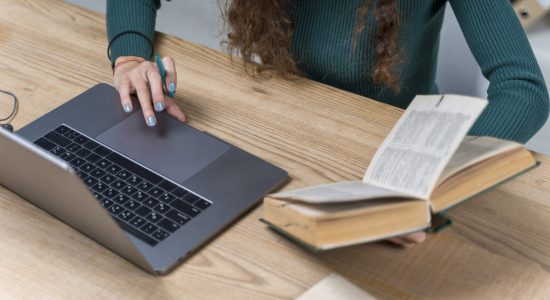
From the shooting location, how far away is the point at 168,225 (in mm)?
932

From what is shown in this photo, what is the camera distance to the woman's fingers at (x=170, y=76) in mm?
1190

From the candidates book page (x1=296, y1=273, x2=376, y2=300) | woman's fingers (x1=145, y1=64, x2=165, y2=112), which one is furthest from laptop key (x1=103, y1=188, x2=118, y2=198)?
book page (x1=296, y1=273, x2=376, y2=300)

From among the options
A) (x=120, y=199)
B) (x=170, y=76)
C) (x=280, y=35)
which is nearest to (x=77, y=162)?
(x=120, y=199)

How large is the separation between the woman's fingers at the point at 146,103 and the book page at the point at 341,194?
35 cm

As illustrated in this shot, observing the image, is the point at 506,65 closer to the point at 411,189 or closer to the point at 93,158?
the point at 411,189

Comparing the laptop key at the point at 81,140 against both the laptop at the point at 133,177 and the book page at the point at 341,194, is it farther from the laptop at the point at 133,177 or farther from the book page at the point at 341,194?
the book page at the point at 341,194

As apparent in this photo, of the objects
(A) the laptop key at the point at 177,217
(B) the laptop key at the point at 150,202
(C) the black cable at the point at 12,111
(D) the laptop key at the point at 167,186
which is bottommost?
(C) the black cable at the point at 12,111

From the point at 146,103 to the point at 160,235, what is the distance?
31cm

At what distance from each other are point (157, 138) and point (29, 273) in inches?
11.8

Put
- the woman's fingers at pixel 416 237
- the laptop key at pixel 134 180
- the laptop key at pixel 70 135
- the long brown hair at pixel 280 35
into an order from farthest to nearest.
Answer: the long brown hair at pixel 280 35 < the laptop key at pixel 70 135 < the laptop key at pixel 134 180 < the woman's fingers at pixel 416 237

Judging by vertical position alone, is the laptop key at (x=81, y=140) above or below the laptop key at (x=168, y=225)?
below

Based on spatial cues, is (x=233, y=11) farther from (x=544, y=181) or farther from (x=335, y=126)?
(x=544, y=181)

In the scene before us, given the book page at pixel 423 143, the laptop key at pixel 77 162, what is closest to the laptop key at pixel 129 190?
the laptop key at pixel 77 162

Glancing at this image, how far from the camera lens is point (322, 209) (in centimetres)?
80
